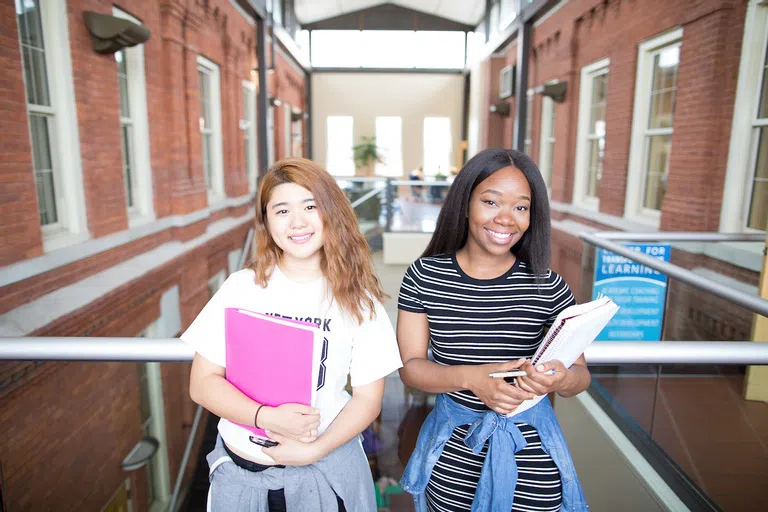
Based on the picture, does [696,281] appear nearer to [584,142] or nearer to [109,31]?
[109,31]

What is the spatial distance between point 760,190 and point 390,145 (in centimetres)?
1453

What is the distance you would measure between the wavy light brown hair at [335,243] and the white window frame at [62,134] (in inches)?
132

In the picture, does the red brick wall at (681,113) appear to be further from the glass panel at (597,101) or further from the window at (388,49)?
the window at (388,49)

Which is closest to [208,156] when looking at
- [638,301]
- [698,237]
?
[638,301]

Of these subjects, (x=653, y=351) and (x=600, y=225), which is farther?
(x=600, y=225)

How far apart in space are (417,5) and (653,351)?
1775cm

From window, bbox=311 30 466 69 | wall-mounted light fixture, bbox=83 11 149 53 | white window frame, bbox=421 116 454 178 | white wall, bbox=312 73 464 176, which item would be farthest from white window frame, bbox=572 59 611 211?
window, bbox=311 30 466 69

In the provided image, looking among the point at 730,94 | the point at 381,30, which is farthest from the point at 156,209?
the point at 381,30

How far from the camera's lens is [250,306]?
1188 millimetres

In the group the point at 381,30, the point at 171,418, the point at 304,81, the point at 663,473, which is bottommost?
the point at 663,473

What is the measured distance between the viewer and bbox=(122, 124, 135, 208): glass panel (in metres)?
5.36

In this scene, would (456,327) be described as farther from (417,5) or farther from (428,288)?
(417,5)

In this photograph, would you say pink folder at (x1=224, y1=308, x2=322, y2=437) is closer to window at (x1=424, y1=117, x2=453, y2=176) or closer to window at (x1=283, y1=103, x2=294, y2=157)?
window at (x1=283, y1=103, x2=294, y2=157)

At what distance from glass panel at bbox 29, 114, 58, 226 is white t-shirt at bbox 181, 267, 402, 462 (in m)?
3.37
